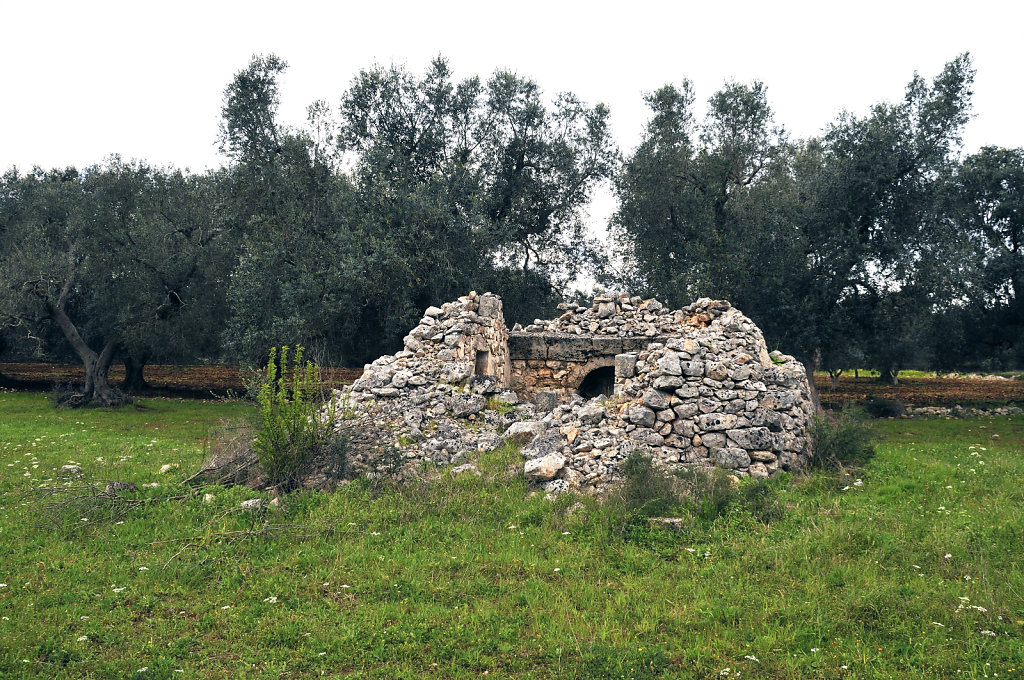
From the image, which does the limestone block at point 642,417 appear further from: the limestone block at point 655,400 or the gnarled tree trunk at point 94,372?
the gnarled tree trunk at point 94,372

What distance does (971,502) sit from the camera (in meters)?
8.75

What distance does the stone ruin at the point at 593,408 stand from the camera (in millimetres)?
10344

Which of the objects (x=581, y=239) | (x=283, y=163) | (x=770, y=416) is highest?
(x=283, y=163)

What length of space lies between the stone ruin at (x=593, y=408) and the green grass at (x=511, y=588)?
1073mm

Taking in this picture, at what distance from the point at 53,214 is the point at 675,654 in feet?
104

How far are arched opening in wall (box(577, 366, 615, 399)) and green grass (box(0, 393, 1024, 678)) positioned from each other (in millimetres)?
8864

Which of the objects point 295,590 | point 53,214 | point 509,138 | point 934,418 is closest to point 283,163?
point 509,138

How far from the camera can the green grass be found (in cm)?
513

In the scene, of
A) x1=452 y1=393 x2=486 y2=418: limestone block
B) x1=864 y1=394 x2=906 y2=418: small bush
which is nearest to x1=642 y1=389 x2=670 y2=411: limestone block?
x1=452 y1=393 x2=486 y2=418: limestone block

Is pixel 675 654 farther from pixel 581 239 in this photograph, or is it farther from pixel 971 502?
pixel 581 239

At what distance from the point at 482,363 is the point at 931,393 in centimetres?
2344

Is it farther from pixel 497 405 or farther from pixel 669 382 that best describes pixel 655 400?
pixel 497 405

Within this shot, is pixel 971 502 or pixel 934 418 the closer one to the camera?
pixel 971 502

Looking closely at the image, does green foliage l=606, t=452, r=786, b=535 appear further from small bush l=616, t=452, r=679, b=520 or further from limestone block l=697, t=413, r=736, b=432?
limestone block l=697, t=413, r=736, b=432
